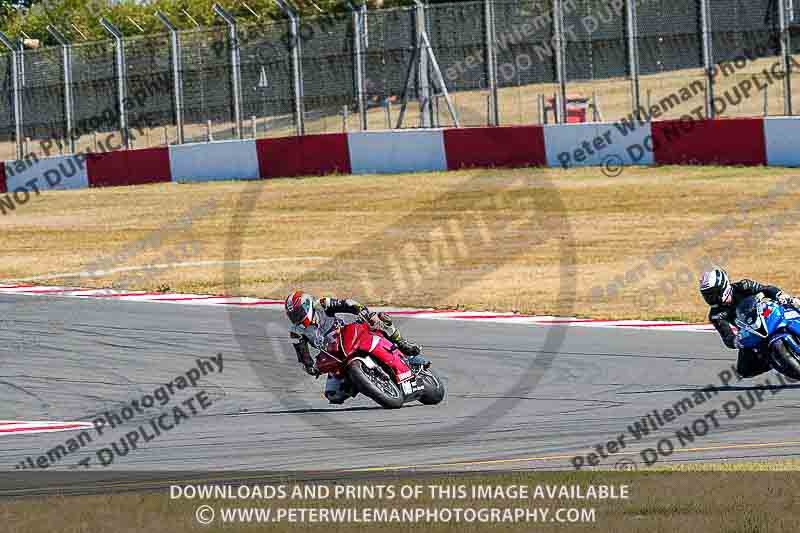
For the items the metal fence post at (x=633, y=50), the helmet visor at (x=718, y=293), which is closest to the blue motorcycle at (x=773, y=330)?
the helmet visor at (x=718, y=293)

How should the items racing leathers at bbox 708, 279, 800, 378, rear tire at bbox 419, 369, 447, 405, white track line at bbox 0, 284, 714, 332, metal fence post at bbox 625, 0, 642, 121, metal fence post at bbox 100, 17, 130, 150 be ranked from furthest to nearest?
metal fence post at bbox 100, 17, 130, 150, metal fence post at bbox 625, 0, 642, 121, white track line at bbox 0, 284, 714, 332, racing leathers at bbox 708, 279, 800, 378, rear tire at bbox 419, 369, 447, 405

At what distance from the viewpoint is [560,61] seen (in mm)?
30406

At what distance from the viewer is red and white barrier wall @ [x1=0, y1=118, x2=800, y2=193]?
2842 centimetres

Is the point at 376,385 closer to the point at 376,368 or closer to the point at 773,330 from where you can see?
the point at 376,368

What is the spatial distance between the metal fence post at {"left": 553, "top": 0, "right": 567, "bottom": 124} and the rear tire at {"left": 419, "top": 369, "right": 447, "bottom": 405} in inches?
731

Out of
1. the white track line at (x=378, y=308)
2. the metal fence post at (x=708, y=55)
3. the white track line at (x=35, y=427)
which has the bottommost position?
the white track line at (x=378, y=308)

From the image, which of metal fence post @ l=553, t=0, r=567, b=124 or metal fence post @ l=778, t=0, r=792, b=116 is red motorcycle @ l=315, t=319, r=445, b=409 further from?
metal fence post @ l=553, t=0, r=567, b=124

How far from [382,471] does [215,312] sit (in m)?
9.52

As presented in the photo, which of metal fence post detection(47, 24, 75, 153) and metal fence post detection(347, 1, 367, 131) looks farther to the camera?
metal fence post detection(47, 24, 75, 153)

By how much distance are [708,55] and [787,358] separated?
17.4 metres

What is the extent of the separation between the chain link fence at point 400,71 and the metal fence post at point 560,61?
1.7 inches

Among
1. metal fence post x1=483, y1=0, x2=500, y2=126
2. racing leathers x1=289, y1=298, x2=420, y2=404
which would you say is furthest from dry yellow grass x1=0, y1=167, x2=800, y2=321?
racing leathers x1=289, y1=298, x2=420, y2=404

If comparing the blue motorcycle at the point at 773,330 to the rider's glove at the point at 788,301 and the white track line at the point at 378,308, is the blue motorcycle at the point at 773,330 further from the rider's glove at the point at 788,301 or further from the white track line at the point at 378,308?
the white track line at the point at 378,308

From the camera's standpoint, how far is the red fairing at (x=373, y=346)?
11.9 metres
